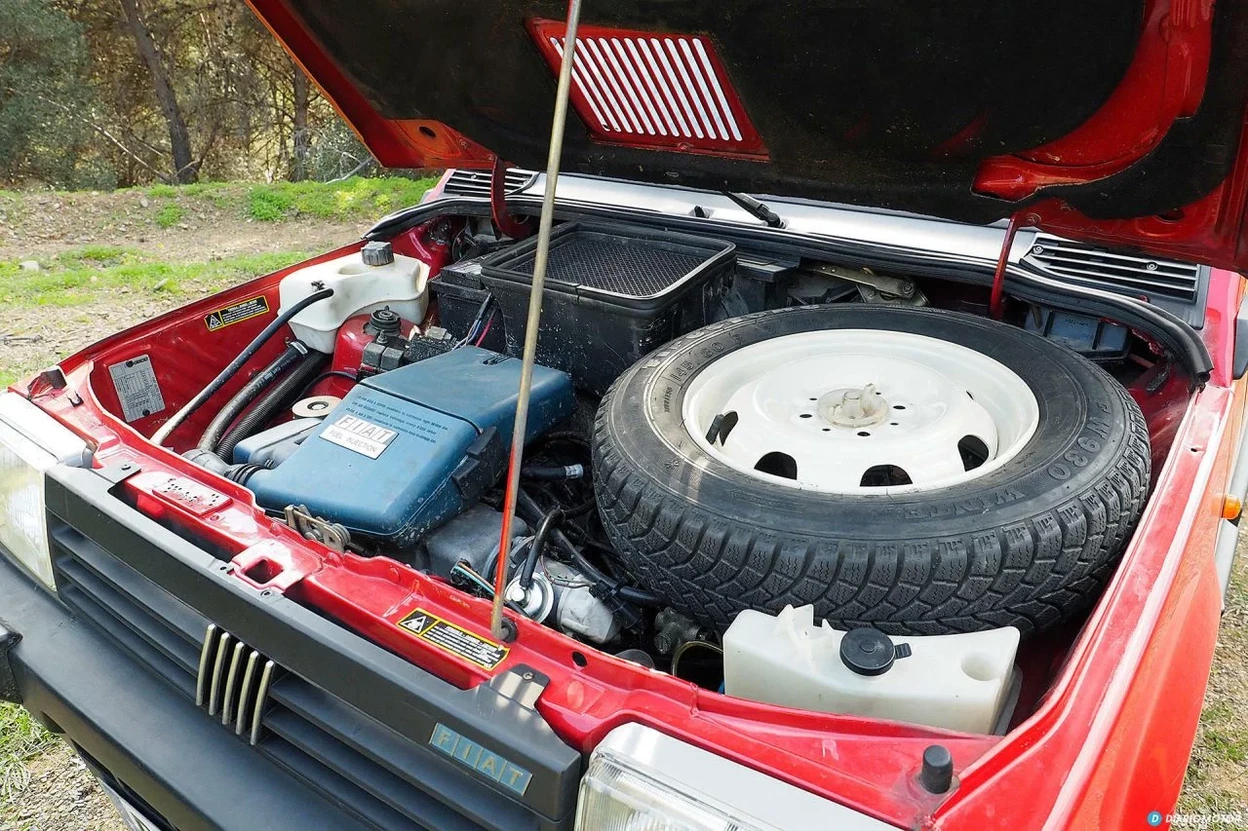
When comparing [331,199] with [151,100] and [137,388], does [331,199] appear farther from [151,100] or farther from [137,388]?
[137,388]

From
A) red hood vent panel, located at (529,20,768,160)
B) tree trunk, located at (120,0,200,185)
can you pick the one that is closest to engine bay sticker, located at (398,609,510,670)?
red hood vent panel, located at (529,20,768,160)

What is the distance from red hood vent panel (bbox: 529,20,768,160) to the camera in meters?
1.53

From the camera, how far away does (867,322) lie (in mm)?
1829

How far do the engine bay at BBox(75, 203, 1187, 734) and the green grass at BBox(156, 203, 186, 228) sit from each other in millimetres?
6443

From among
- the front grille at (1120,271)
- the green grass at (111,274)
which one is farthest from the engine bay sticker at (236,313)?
the green grass at (111,274)

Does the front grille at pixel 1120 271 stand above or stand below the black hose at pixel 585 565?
above

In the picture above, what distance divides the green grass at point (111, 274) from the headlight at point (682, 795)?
204 inches

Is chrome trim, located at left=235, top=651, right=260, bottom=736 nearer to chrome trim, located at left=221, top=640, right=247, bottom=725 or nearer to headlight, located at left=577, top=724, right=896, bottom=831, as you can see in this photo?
chrome trim, located at left=221, top=640, right=247, bottom=725

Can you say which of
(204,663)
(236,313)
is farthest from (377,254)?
(204,663)

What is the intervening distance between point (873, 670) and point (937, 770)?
17 centimetres

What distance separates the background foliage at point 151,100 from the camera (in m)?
10.9

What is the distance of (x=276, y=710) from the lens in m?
1.28

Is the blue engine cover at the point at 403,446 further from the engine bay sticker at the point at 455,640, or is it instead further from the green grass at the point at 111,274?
the green grass at the point at 111,274

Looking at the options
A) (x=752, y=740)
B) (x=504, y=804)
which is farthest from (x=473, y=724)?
(x=752, y=740)
